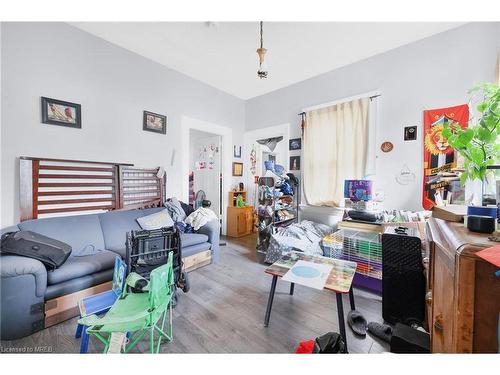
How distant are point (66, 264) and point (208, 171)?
302 centimetres

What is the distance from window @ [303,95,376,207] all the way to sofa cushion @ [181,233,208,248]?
1847 mm

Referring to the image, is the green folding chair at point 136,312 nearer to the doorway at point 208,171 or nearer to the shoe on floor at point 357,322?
the shoe on floor at point 357,322

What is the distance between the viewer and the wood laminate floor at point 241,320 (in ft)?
4.55

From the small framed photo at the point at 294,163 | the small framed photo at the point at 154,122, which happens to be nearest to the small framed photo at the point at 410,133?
the small framed photo at the point at 294,163

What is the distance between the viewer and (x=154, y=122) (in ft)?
9.93

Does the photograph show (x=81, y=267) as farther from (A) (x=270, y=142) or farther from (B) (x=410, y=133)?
(B) (x=410, y=133)

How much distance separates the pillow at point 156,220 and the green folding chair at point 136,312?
1175mm

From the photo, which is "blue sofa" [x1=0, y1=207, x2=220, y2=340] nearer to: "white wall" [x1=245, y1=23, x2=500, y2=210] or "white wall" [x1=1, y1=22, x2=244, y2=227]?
"white wall" [x1=1, y1=22, x2=244, y2=227]

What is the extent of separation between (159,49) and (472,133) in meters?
3.29

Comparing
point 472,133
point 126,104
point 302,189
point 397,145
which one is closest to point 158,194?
point 126,104

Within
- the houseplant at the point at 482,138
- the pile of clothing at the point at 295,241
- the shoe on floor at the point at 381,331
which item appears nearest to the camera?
Answer: the houseplant at the point at 482,138

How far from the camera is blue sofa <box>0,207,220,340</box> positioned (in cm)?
140
